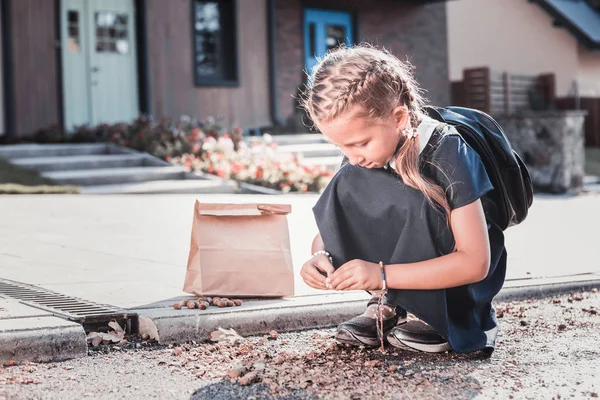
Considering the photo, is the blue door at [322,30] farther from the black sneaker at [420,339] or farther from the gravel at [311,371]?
the black sneaker at [420,339]

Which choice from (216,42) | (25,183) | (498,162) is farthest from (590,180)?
(498,162)

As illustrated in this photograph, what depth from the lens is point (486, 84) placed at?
19.7 metres

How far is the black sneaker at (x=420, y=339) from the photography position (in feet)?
10.5

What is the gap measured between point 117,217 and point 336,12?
36.5 ft

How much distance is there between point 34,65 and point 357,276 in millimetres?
10687

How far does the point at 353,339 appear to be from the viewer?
10.8ft

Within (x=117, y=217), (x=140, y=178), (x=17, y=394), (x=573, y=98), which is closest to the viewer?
(x=17, y=394)

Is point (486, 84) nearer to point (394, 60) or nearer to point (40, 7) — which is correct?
point (40, 7)

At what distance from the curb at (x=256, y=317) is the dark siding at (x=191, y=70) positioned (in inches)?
417

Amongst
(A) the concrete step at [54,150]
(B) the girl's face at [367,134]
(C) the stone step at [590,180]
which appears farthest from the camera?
(C) the stone step at [590,180]

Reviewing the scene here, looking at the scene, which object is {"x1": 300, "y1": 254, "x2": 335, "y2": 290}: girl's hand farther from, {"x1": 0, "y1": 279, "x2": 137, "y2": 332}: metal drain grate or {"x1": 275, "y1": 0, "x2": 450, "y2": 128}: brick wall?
{"x1": 275, "y1": 0, "x2": 450, "y2": 128}: brick wall

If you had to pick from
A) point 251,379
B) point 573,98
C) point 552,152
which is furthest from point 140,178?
point 573,98

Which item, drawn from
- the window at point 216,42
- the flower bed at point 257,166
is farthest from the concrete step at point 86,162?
the window at point 216,42

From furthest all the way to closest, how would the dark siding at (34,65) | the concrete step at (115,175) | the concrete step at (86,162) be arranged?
the dark siding at (34,65)
the concrete step at (86,162)
the concrete step at (115,175)
